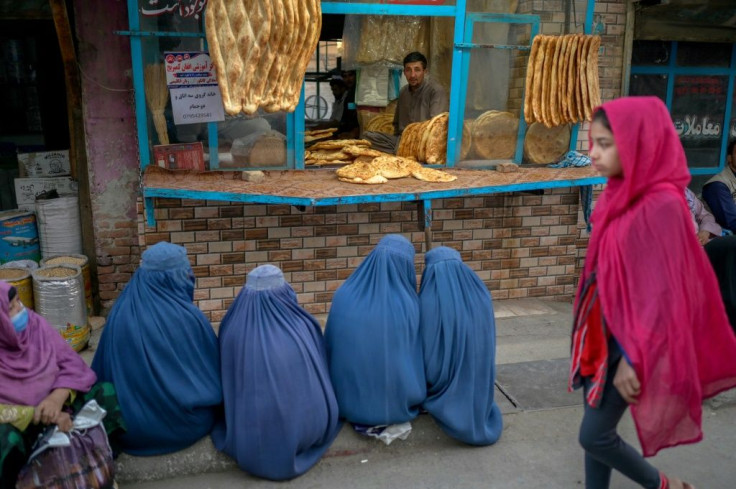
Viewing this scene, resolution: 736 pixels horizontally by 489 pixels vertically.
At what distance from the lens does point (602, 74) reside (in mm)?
5398

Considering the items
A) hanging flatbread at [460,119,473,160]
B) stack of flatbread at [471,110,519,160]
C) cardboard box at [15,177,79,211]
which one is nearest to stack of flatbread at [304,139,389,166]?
hanging flatbread at [460,119,473,160]

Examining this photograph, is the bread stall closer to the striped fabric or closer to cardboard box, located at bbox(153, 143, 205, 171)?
cardboard box, located at bbox(153, 143, 205, 171)

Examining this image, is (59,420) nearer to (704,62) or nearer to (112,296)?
(112,296)

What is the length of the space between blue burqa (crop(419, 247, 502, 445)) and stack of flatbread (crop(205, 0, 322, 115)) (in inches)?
61.9

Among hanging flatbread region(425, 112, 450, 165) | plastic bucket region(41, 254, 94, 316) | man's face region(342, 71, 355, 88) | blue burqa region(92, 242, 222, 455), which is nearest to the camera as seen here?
blue burqa region(92, 242, 222, 455)

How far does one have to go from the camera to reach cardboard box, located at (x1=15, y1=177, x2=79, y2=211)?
5.11 meters

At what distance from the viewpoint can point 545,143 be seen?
520cm

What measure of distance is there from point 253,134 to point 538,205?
7.76ft

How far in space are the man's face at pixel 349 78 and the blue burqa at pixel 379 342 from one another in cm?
436

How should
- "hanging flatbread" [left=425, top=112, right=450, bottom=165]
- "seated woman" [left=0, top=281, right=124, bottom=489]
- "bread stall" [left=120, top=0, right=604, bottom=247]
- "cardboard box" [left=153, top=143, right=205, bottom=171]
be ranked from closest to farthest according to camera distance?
"seated woman" [left=0, top=281, right=124, bottom=489], "bread stall" [left=120, top=0, right=604, bottom=247], "cardboard box" [left=153, top=143, right=205, bottom=171], "hanging flatbread" [left=425, top=112, right=450, bottom=165]

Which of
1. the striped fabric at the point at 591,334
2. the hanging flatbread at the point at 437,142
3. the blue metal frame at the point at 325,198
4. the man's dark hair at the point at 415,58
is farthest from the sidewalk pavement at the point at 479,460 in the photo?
the man's dark hair at the point at 415,58

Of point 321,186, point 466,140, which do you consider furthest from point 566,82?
point 321,186

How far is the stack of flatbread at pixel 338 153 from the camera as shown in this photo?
5.07m

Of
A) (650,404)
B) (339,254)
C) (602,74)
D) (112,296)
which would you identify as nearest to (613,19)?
(602,74)
